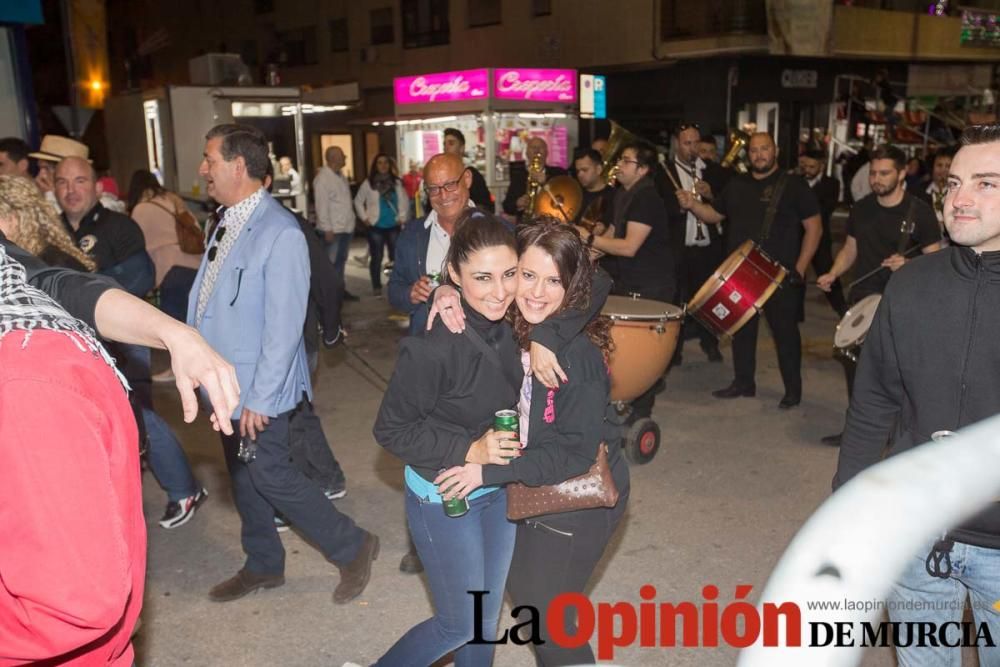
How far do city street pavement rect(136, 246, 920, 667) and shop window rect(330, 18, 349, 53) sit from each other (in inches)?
959

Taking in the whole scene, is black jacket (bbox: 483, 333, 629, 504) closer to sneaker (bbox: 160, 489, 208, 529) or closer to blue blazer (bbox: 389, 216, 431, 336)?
blue blazer (bbox: 389, 216, 431, 336)

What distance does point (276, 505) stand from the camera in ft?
12.1

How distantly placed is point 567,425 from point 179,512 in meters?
3.12

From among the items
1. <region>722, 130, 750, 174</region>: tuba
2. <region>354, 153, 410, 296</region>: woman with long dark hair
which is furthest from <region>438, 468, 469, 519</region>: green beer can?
<region>354, 153, 410, 296</region>: woman with long dark hair

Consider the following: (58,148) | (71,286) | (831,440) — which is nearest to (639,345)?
(831,440)

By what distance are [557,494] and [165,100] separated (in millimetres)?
11051

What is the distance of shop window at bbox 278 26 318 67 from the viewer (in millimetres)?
29938

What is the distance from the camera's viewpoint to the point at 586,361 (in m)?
2.59

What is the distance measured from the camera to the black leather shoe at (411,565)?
415 centimetres

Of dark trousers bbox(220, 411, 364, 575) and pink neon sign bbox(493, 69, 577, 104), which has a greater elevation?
pink neon sign bbox(493, 69, 577, 104)

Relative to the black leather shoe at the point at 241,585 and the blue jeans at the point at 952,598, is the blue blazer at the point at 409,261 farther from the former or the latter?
the blue jeans at the point at 952,598

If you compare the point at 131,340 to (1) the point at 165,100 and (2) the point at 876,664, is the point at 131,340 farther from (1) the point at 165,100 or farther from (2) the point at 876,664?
(1) the point at 165,100


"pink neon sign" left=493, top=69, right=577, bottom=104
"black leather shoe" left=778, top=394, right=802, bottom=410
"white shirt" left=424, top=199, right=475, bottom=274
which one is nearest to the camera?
"white shirt" left=424, top=199, right=475, bottom=274

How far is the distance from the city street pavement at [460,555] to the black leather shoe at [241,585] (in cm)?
3
